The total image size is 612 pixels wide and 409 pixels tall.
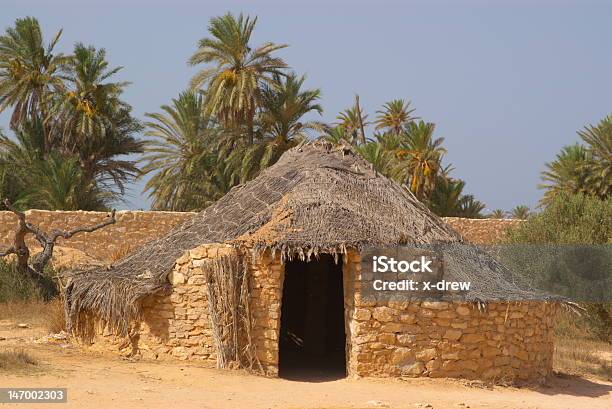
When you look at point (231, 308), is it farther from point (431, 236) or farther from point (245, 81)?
point (245, 81)

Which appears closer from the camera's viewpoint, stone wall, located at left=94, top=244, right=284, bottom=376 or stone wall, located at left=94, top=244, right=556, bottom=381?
stone wall, located at left=94, top=244, right=556, bottom=381

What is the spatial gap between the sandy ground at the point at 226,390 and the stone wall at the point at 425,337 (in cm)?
21

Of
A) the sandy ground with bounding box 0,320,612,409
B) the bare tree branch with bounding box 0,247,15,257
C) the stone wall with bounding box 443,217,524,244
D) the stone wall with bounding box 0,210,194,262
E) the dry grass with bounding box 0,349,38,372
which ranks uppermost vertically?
the stone wall with bounding box 443,217,524,244

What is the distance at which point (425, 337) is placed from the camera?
35.4 feet

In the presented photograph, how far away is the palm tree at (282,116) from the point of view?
27000 millimetres

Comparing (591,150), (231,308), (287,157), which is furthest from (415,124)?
(231,308)

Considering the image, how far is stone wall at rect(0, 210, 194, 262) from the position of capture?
1945 cm

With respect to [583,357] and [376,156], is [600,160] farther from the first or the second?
[583,357]

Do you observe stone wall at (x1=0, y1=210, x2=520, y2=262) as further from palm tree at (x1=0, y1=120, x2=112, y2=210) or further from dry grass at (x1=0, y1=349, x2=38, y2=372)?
dry grass at (x1=0, y1=349, x2=38, y2=372)

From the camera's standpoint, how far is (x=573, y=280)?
1736 cm

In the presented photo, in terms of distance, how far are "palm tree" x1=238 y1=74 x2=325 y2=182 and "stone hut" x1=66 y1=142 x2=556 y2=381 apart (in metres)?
14.6

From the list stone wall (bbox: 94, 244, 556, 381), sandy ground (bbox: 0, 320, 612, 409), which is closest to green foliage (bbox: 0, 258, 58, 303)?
sandy ground (bbox: 0, 320, 612, 409)

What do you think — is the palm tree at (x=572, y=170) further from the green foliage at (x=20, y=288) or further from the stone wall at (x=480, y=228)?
the green foliage at (x=20, y=288)
